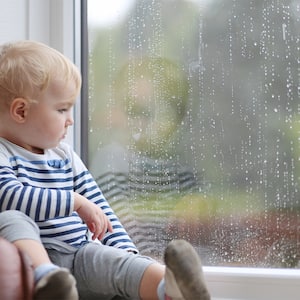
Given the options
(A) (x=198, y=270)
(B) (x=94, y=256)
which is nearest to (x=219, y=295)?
(B) (x=94, y=256)

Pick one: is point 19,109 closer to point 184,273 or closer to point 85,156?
point 85,156

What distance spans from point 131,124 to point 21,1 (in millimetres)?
433

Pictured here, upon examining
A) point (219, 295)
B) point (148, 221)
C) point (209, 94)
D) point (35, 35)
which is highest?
point (35, 35)

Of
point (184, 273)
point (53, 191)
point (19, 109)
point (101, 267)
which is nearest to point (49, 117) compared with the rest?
point (19, 109)

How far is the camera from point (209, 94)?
5.71ft

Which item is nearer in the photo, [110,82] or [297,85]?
[297,85]

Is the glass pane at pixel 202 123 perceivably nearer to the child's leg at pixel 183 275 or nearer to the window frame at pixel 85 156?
the window frame at pixel 85 156

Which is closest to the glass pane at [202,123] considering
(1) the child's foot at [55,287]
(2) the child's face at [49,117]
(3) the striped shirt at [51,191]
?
(3) the striped shirt at [51,191]

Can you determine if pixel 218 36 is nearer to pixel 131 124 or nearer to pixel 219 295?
pixel 131 124

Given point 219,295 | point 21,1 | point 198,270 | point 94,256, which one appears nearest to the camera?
point 198,270

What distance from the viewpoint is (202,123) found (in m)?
1.74

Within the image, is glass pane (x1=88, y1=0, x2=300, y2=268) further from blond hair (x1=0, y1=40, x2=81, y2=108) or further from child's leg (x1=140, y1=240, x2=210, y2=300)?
child's leg (x1=140, y1=240, x2=210, y2=300)

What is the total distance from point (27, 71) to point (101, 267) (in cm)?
45

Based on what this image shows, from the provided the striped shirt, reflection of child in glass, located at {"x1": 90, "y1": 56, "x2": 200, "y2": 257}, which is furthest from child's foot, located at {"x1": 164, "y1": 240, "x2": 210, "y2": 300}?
reflection of child in glass, located at {"x1": 90, "y1": 56, "x2": 200, "y2": 257}
